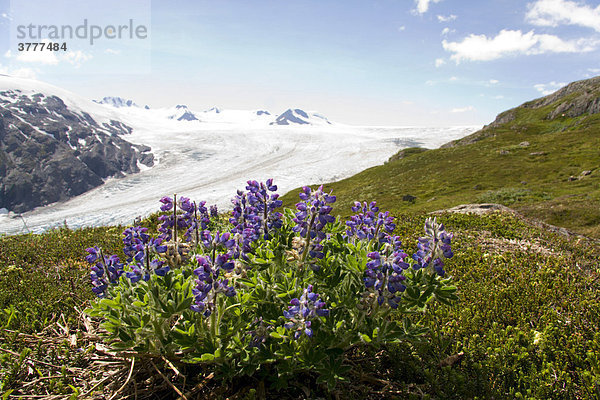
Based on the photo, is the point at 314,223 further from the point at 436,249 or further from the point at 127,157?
the point at 127,157

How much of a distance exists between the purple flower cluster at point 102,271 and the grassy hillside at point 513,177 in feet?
46.7

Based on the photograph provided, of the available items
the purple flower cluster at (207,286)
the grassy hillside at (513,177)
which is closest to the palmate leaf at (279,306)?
the purple flower cluster at (207,286)

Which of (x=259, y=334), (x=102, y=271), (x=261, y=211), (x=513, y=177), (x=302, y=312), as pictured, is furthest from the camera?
(x=513, y=177)

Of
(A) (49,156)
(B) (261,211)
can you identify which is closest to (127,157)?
(A) (49,156)

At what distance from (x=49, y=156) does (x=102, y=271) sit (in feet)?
587

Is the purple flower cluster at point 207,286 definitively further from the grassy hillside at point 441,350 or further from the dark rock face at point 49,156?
the dark rock face at point 49,156

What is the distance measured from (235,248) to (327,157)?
324ft

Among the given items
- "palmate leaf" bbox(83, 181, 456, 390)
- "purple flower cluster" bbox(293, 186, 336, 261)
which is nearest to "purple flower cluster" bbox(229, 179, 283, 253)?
"palmate leaf" bbox(83, 181, 456, 390)

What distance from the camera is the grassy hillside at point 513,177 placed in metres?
17.2

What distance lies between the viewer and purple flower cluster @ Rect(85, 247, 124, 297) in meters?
3.07

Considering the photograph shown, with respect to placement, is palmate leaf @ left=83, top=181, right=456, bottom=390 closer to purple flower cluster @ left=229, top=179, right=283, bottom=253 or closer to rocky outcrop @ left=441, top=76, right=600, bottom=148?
purple flower cluster @ left=229, top=179, right=283, bottom=253

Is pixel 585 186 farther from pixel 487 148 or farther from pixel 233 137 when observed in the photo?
pixel 233 137

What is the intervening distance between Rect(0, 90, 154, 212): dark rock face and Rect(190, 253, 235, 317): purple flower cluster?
140 m

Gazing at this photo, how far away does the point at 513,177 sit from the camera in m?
34.0
